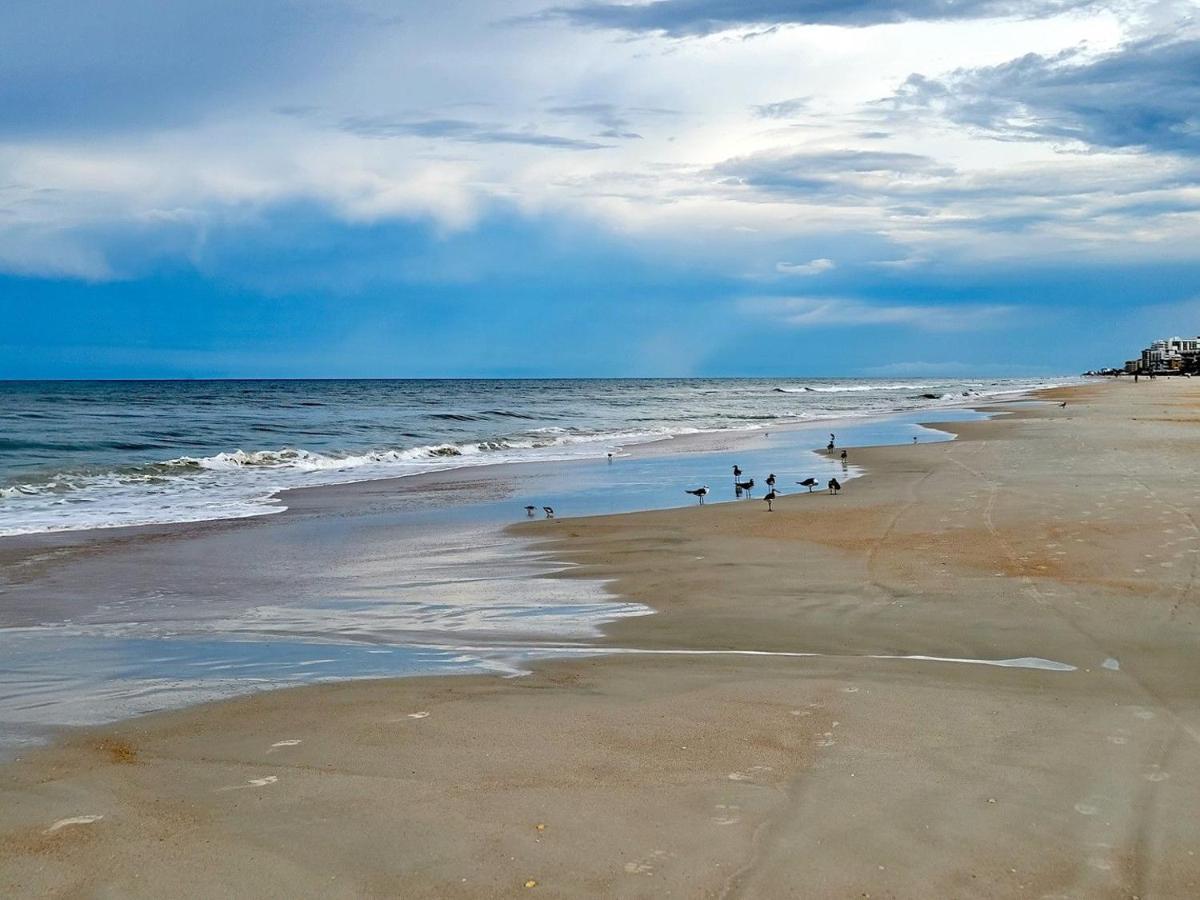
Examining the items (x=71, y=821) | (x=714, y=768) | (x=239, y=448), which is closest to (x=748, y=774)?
(x=714, y=768)

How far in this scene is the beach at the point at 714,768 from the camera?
13.9 feet

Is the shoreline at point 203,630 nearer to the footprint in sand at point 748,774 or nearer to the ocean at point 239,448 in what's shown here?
the ocean at point 239,448

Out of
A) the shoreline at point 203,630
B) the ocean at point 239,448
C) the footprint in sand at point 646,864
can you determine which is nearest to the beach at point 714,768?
the footprint in sand at point 646,864

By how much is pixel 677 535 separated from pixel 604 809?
30.8 feet

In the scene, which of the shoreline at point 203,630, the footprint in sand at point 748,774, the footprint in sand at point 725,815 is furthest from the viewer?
the shoreline at point 203,630

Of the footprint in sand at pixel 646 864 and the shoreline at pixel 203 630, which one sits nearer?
the footprint in sand at pixel 646 864

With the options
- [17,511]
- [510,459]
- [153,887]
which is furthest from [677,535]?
[510,459]

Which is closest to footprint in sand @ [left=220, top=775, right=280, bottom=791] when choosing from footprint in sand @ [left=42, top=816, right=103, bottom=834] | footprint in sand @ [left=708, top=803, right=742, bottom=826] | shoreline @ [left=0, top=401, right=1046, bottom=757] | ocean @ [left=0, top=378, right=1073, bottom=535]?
footprint in sand @ [left=42, top=816, right=103, bottom=834]

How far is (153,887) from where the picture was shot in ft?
13.6

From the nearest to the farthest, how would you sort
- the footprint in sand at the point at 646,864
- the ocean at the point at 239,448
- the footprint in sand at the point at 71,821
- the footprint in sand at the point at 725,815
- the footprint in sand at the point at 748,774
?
the footprint in sand at the point at 646,864 < the footprint in sand at the point at 725,815 < the footprint in sand at the point at 71,821 < the footprint in sand at the point at 748,774 < the ocean at the point at 239,448

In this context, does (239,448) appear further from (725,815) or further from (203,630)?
(725,815)

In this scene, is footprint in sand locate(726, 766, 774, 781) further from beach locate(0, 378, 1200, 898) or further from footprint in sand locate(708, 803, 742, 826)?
footprint in sand locate(708, 803, 742, 826)

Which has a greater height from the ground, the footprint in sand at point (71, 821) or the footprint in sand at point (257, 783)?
the footprint in sand at point (257, 783)

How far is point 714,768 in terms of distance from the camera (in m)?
5.27
